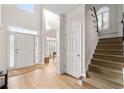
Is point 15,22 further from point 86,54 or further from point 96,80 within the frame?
point 96,80

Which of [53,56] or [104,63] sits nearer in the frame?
[104,63]

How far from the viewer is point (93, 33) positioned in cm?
340

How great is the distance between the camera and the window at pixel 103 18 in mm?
4496

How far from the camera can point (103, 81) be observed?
102 inches

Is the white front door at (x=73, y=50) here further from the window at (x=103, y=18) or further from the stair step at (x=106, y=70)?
the window at (x=103, y=18)

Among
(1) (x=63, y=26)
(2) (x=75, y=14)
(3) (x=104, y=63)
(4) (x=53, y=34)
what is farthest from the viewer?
(4) (x=53, y=34)

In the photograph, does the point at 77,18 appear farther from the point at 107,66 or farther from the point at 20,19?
the point at 20,19

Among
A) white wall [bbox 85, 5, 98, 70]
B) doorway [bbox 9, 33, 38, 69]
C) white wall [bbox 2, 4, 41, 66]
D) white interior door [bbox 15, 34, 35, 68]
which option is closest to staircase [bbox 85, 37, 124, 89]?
white wall [bbox 85, 5, 98, 70]

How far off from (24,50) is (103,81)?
11.2 ft

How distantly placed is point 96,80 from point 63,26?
6.97 ft

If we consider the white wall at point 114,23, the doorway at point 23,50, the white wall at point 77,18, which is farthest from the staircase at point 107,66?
the doorway at point 23,50

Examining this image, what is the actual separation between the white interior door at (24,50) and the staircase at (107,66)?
2715 millimetres

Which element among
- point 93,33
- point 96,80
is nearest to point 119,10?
point 93,33

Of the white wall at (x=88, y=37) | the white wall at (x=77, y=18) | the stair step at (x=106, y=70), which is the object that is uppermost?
the white wall at (x=77, y=18)
